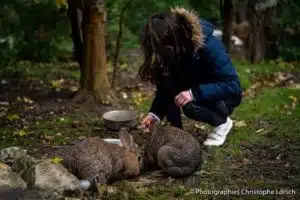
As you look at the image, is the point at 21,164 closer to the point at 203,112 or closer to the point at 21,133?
the point at 21,133

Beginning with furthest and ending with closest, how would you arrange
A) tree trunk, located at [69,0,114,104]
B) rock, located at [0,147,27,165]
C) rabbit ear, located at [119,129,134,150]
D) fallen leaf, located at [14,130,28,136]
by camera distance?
tree trunk, located at [69,0,114,104]
fallen leaf, located at [14,130,28,136]
rabbit ear, located at [119,129,134,150]
rock, located at [0,147,27,165]

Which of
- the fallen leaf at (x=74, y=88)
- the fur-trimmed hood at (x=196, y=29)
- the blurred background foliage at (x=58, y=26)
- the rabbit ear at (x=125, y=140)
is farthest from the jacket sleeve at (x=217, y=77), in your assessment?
the blurred background foliage at (x=58, y=26)

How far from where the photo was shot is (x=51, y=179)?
4219mm

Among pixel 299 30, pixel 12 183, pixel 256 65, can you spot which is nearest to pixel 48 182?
pixel 12 183

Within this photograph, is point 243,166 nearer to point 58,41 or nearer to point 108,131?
point 108,131

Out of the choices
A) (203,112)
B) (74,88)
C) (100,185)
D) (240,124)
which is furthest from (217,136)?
(74,88)

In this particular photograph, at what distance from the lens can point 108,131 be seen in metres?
6.42

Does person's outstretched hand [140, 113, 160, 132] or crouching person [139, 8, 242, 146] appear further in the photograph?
person's outstretched hand [140, 113, 160, 132]

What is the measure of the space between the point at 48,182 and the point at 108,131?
2269mm

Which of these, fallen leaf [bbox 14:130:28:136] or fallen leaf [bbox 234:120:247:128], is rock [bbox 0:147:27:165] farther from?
fallen leaf [bbox 234:120:247:128]

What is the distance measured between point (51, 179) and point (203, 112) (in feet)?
6.37

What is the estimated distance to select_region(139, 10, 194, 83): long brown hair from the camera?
501cm

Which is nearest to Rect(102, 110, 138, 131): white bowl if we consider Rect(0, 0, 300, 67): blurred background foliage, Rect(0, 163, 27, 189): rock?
Rect(0, 163, 27, 189): rock

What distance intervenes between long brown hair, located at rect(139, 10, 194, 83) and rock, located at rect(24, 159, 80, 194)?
1.36 m
